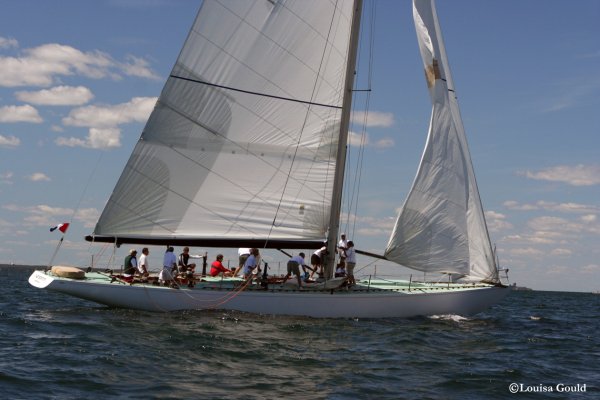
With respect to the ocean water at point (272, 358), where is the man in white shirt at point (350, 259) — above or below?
above

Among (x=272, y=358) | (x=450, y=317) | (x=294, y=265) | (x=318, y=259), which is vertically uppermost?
(x=318, y=259)

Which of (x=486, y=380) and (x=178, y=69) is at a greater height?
(x=178, y=69)

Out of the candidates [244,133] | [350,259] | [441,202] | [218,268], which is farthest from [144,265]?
[441,202]

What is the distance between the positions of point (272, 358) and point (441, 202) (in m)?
10.3

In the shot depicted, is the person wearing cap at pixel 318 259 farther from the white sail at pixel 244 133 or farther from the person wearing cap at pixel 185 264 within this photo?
the person wearing cap at pixel 185 264

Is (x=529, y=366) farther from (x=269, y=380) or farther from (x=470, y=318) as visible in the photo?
(x=470, y=318)

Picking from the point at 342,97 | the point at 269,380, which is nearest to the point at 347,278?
the point at 342,97

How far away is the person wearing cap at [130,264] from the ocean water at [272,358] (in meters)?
1.34

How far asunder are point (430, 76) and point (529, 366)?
11.2 m

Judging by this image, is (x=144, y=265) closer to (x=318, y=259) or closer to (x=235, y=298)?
(x=235, y=298)

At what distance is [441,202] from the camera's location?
2403 centimetres

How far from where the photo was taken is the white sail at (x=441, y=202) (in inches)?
939

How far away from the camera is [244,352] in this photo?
16203 mm

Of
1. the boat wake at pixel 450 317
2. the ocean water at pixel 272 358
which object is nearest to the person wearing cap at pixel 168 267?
the ocean water at pixel 272 358
